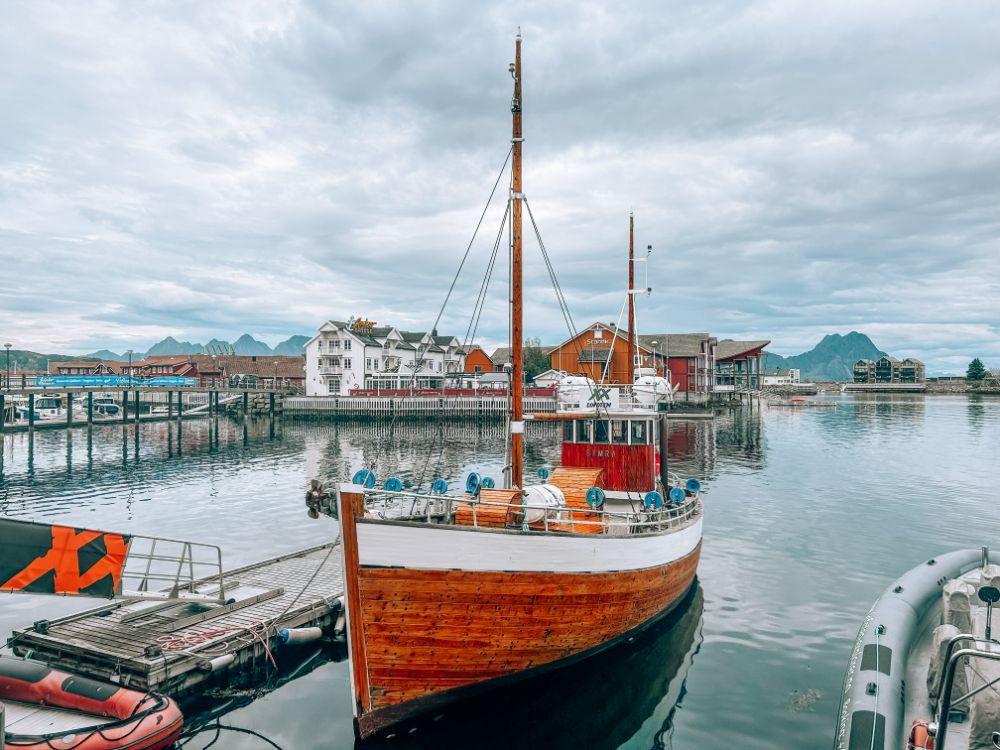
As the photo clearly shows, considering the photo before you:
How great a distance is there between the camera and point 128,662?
37.2ft

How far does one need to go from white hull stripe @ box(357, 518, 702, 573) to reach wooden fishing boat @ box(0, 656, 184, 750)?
4.44 metres

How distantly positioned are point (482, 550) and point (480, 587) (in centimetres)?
68

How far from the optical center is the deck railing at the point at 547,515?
37.6 feet

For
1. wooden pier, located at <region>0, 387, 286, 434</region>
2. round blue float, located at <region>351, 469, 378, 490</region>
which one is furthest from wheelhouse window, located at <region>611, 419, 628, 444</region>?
wooden pier, located at <region>0, 387, 286, 434</region>

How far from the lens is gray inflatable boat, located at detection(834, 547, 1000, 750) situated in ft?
27.0

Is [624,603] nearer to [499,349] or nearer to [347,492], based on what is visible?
[347,492]

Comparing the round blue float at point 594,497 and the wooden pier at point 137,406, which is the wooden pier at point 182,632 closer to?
the round blue float at point 594,497

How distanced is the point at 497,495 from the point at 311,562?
925 cm

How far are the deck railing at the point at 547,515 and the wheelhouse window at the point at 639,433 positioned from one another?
2280 mm

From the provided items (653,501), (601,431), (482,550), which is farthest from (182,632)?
(601,431)

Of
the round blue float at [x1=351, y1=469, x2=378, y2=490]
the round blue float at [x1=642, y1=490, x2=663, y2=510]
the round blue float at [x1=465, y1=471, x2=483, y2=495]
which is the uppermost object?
the round blue float at [x1=351, y1=469, x2=378, y2=490]

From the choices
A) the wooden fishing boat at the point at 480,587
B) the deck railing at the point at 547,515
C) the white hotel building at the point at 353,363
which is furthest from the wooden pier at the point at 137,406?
the wooden fishing boat at the point at 480,587

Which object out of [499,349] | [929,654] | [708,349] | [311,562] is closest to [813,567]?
[929,654]

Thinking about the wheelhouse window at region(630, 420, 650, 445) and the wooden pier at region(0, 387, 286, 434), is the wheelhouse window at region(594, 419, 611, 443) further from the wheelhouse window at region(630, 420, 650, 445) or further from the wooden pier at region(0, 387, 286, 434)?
A: the wooden pier at region(0, 387, 286, 434)
